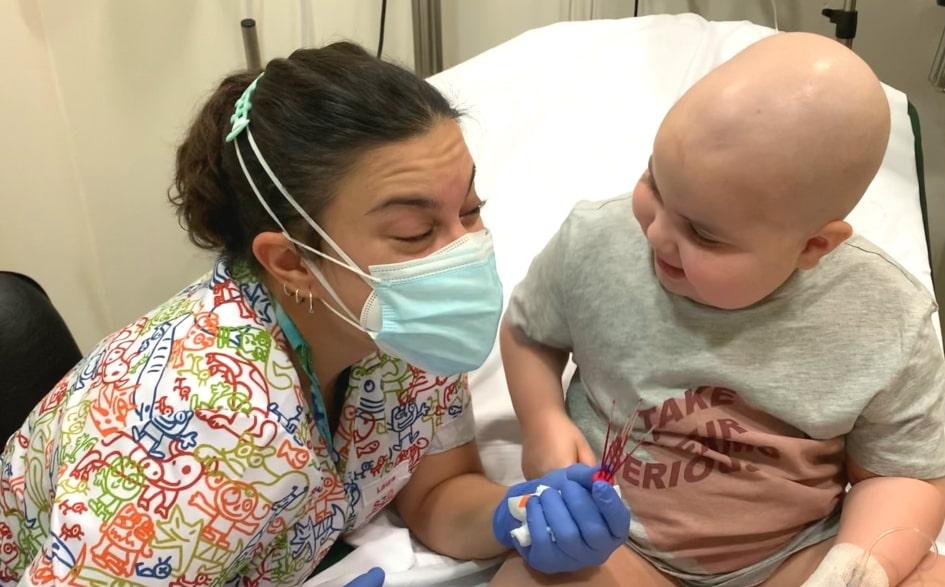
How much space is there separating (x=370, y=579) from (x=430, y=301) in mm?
352

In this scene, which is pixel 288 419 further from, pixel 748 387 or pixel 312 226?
pixel 748 387

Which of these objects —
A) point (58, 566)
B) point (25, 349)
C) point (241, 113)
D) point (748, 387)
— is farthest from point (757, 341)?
point (25, 349)

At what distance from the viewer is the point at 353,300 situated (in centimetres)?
100

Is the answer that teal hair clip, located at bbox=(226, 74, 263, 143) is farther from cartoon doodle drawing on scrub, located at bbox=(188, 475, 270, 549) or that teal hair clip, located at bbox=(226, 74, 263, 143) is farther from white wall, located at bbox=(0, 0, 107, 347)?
white wall, located at bbox=(0, 0, 107, 347)

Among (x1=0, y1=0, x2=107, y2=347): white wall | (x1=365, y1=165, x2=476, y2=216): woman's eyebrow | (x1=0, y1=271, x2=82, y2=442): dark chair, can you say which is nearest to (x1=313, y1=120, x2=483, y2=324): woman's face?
(x1=365, y1=165, x2=476, y2=216): woman's eyebrow

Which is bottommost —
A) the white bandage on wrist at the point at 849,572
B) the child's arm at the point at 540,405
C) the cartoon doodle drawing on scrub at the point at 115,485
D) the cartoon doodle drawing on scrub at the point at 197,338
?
the white bandage on wrist at the point at 849,572

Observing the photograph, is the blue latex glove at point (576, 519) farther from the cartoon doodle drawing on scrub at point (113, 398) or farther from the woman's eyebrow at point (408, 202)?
the cartoon doodle drawing on scrub at point (113, 398)

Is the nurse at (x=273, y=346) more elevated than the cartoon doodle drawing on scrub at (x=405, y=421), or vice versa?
the nurse at (x=273, y=346)

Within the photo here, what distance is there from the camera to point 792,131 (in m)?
0.83

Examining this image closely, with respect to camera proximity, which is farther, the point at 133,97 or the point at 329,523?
the point at 133,97

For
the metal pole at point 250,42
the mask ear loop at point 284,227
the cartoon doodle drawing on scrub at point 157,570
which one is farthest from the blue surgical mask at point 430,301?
the metal pole at point 250,42

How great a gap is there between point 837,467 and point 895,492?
80 millimetres

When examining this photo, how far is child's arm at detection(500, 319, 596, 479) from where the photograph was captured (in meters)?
1.11

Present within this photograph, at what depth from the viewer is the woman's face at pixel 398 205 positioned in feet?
3.10
